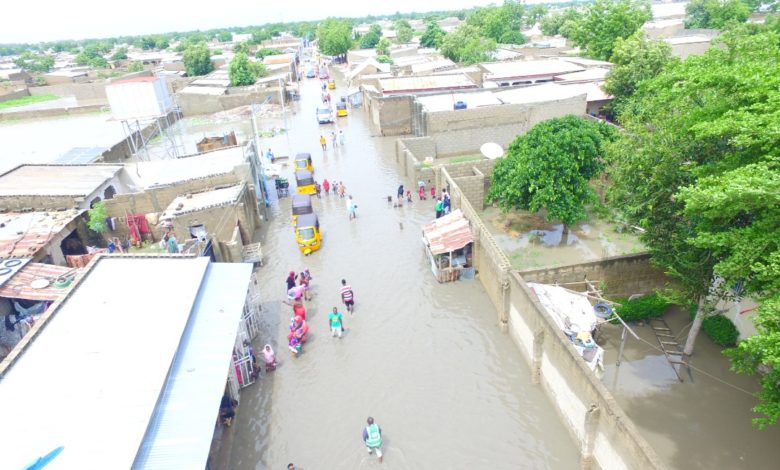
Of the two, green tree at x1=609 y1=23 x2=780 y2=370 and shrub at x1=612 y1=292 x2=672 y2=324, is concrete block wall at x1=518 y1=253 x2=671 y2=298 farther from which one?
green tree at x1=609 y1=23 x2=780 y2=370

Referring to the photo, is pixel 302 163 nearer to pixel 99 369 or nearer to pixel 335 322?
pixel 335 322

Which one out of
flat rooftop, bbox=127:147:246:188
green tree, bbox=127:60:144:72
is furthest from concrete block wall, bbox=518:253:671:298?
green tree, bbox=127:60:144:72

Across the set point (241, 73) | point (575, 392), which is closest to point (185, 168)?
point (575, 392)

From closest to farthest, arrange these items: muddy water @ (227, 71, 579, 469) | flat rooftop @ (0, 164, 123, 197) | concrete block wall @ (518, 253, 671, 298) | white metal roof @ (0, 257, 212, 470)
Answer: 1. white metal roof @ (0, 257, 212, 470)
2. muddy water @ (227, 71, 579, 469)
3. concrete block wall @ (518, 253, 671, 298)
4. flat rooftop @ (0, 164, 123, 197)

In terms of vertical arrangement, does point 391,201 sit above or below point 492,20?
below

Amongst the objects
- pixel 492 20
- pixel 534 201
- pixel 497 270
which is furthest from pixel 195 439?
pixel 492 20

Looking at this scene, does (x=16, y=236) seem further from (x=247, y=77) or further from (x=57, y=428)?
(x=247, y=77)

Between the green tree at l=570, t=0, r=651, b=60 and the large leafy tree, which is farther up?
the green tree at l=570, t=0, r=651, b=60
